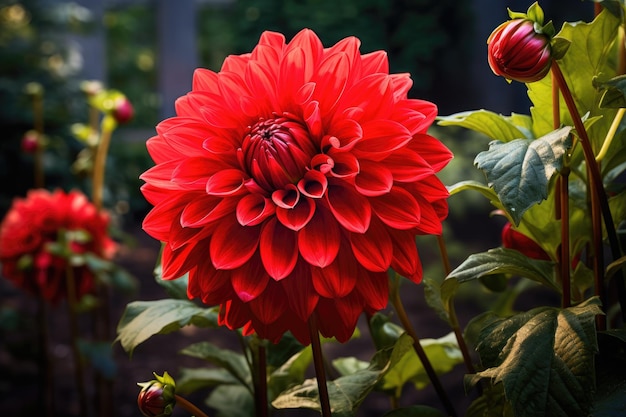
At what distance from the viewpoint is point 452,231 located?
2.30 metres

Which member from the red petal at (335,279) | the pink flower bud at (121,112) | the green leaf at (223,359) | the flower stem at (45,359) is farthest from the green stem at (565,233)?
the flower stem at (45,359)

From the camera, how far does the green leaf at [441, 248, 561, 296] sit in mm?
352

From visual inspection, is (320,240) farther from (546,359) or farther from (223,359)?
(223,359)

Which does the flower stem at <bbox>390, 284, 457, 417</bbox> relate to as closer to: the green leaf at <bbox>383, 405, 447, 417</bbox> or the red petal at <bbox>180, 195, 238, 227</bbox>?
the green leaf at <bbox>383, 405, 447, 417</bbox>

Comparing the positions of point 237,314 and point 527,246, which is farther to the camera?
point 527,246

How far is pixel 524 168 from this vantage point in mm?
313

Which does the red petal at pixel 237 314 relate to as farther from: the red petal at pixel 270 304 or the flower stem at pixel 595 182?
the flower stem at pixel 595 182

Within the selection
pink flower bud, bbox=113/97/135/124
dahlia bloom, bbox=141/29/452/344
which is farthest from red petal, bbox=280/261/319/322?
pink flower bud, bbox=113/97/135/124

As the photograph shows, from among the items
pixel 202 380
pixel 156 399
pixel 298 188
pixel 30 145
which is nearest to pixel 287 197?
pixel 298 188

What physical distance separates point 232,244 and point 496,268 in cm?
13

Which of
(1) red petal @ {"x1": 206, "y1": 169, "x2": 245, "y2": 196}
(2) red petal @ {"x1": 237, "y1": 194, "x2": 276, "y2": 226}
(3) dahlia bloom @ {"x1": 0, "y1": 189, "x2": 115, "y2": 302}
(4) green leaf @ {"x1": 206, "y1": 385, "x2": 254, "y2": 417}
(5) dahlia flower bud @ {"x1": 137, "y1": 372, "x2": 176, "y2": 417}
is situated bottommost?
(4) green leaf @ {"x1": 206, "y1": 385, "x2": 254, "y2": 417}

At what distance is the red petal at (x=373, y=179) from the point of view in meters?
0.31

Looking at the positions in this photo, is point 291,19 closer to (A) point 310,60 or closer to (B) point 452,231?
(B) point 452,231

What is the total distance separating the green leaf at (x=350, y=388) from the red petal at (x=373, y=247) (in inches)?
2.8
